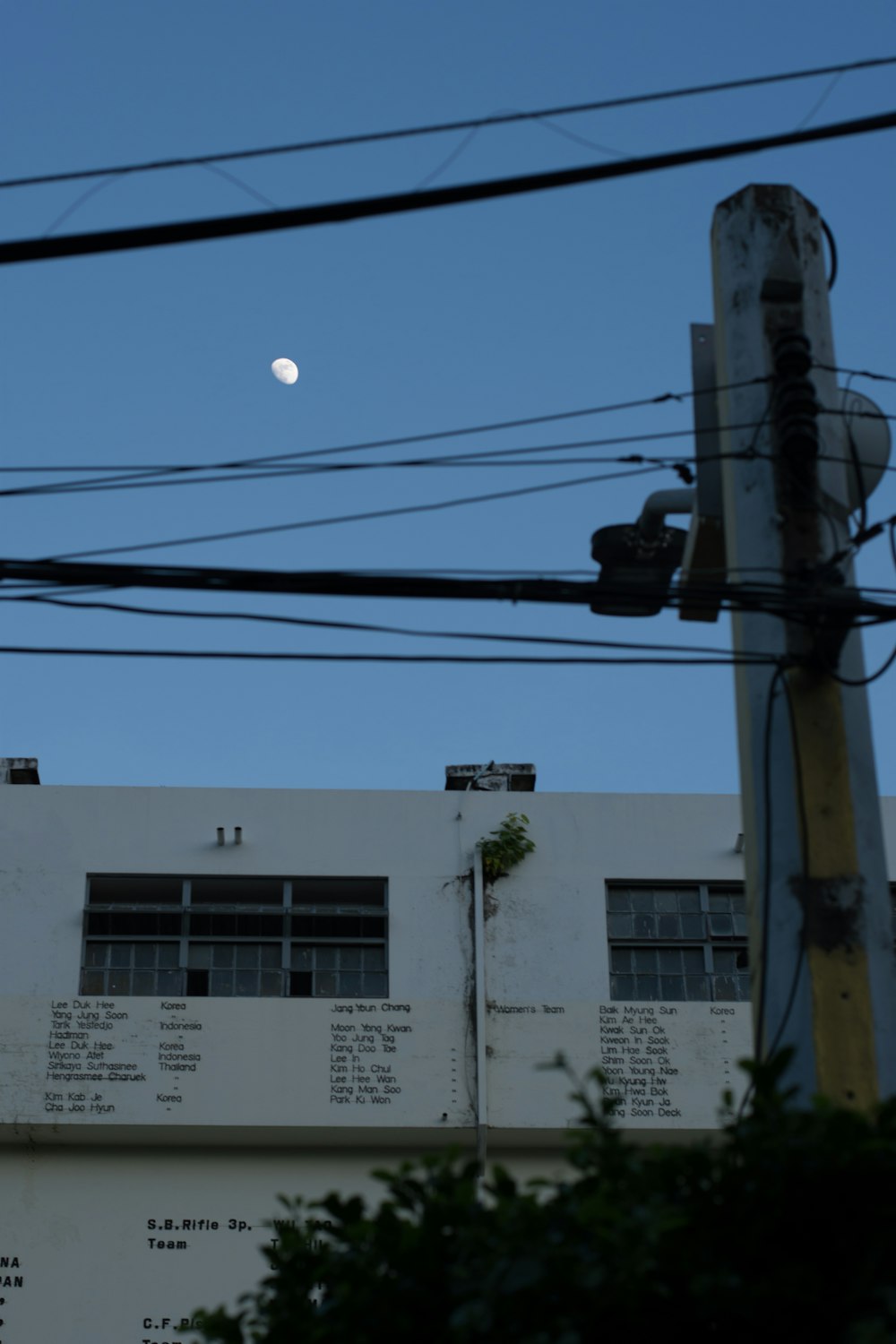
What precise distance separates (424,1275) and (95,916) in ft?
44.9

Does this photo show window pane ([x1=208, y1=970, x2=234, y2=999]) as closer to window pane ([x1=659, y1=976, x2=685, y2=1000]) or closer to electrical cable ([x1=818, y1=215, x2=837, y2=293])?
window pane ([x1=659, y1=976, x2=685, y2=1000])

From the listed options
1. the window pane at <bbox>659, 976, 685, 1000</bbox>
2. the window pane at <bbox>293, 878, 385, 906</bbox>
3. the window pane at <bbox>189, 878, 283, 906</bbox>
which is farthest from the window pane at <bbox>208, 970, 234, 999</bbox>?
the window pane at <bbox>659, 976, 685, 1000</bbox>

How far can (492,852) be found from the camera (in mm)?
17781

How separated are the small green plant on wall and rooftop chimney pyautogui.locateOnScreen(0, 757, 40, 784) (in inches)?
203

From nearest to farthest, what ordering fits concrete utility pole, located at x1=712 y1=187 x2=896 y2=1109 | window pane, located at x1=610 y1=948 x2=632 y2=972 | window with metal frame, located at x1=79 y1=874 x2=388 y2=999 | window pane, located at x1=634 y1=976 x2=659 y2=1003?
concrete utility pole, located at x1=712 y1=187 x2=896 y2=1109
window with metal frame, located at x1=79 y1=874 x2=388 y2=999
window pane, located at x1=634 y1=976 x2=659 y2=1003
window pane, located at x1=610 y1=948 x2=632 y2=972

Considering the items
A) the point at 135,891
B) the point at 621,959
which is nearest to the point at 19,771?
the point at 135,891

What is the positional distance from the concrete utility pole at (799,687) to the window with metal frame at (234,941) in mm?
11253

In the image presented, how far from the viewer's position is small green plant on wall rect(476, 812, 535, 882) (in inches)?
699

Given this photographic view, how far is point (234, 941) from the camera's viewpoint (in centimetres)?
1770

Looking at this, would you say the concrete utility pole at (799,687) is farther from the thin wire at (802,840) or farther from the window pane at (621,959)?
the window pane at (621,959)

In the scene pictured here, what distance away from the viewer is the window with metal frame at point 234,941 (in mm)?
17438

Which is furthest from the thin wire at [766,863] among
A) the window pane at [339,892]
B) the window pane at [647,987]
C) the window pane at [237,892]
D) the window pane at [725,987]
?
the window pane at [237,892]

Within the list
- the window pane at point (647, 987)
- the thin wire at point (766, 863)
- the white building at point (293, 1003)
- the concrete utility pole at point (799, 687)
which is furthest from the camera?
the window pane at point (647, 987)

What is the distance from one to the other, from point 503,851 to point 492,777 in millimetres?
1803
